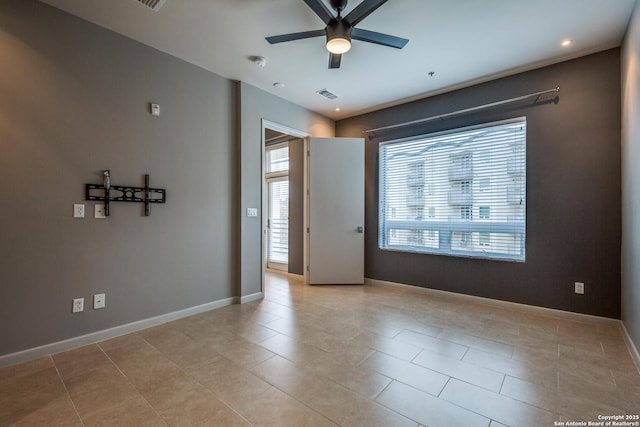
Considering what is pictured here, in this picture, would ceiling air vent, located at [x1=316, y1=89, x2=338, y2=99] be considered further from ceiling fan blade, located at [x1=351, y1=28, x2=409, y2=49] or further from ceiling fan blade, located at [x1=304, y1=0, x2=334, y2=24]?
ceiling fan blade, located at [x1=304, y1=0, x2=334, y2=24]

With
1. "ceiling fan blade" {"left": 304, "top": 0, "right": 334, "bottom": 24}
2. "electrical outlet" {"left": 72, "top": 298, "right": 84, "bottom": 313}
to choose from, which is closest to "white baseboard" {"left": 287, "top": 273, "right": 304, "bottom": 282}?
"electrical outlet" {"left": 72, "top": 298, "right": 84, "bottom": 313}

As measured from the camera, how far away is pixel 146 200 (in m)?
3.00

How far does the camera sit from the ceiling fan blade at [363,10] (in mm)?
2066

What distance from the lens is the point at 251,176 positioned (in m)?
3.99

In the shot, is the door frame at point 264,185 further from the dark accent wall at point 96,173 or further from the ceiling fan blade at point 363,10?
the ceiling fan blade at point 363,10

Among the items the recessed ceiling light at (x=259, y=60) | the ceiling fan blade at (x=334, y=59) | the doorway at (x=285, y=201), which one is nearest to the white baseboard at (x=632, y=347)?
the ceiling fan blade at (x=334, y=59)

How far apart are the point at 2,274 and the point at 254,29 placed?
9.52 ft

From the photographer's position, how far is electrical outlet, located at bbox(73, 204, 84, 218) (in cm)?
258

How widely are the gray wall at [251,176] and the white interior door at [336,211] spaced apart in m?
1.05

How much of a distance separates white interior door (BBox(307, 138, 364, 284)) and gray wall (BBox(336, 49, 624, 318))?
165 centimetres

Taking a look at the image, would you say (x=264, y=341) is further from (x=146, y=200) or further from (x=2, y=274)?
(x=2, y=274)

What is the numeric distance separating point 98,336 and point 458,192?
14.4ft

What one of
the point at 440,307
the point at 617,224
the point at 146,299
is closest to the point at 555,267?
the point at 617,224

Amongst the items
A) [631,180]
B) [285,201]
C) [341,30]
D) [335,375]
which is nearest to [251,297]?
[335,375]
